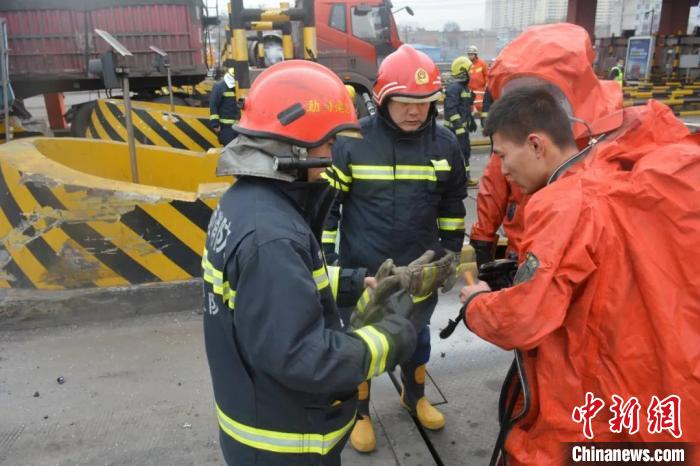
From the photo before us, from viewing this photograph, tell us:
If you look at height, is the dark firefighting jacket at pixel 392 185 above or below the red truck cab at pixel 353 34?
below

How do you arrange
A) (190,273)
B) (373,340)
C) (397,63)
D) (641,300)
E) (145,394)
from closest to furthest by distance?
1. (641,300)
2. (373,340)
3. (397,63)
4. (145,394)
5. (190,273)

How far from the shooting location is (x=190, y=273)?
436cm

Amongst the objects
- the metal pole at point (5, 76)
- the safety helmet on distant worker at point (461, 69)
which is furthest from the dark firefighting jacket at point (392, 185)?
the safety helmet on distant worker at point (461, 69)

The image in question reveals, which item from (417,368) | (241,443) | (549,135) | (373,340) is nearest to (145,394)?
(417,368)

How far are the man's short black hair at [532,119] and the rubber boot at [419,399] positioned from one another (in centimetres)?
160

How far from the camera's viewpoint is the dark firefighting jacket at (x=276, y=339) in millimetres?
1353

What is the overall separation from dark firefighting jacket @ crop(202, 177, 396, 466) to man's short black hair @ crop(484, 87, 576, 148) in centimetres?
65

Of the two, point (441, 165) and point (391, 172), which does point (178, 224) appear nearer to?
point (391, 172)

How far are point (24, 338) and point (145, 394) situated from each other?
1290mm

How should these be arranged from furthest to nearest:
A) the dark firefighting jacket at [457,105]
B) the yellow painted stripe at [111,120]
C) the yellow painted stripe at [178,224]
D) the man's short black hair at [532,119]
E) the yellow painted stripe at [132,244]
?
the yellow painted stripe at [111,120]
the dark firefighting jacket at [457,105]
the yellow painted stripe at [178,224]
the yellow painted stripe at [132,244]
the man's short black hair at [532,119]

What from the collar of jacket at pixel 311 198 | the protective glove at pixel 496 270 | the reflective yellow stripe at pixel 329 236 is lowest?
the reflective yellow stripe at pixel 329 236

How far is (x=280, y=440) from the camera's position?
157cm

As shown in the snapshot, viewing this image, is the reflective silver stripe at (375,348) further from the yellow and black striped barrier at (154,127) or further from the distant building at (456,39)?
the distant building at (456,39)

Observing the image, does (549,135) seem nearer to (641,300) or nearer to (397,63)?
(641,300)
